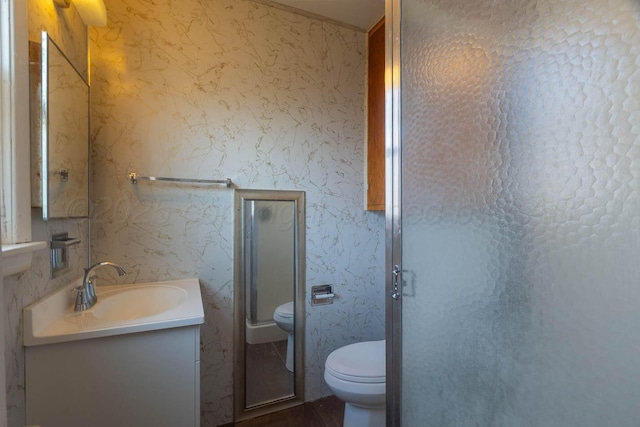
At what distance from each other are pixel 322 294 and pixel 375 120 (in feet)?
4.17

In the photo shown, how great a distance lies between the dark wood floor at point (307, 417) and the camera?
1.69m

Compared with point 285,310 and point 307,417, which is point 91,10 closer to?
point 285,310

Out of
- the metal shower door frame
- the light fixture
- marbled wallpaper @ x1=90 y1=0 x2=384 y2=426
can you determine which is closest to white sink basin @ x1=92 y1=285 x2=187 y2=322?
marbled wallpaper @ x1=90 y1=0 x2=384 y2=426

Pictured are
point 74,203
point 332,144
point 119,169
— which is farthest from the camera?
point 332,144

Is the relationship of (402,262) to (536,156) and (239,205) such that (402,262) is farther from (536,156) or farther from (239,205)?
(239,205)

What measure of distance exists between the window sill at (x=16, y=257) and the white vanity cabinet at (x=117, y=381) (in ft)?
1.11

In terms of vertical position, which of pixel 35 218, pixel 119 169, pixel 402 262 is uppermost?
pixel 119 169

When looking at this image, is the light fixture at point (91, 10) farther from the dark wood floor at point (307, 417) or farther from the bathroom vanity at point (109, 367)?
the dark wood floor at point (307, 417)

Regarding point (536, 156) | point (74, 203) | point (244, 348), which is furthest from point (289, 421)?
point (536, 156)

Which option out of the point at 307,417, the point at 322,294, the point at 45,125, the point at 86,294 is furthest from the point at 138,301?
the point at 307,417

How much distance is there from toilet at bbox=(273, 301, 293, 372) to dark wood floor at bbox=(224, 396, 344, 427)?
0.25 meters

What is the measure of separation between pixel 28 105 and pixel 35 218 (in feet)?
1.19

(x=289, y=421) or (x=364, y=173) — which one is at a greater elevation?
(x=364, y=173)

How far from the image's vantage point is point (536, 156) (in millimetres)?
553
